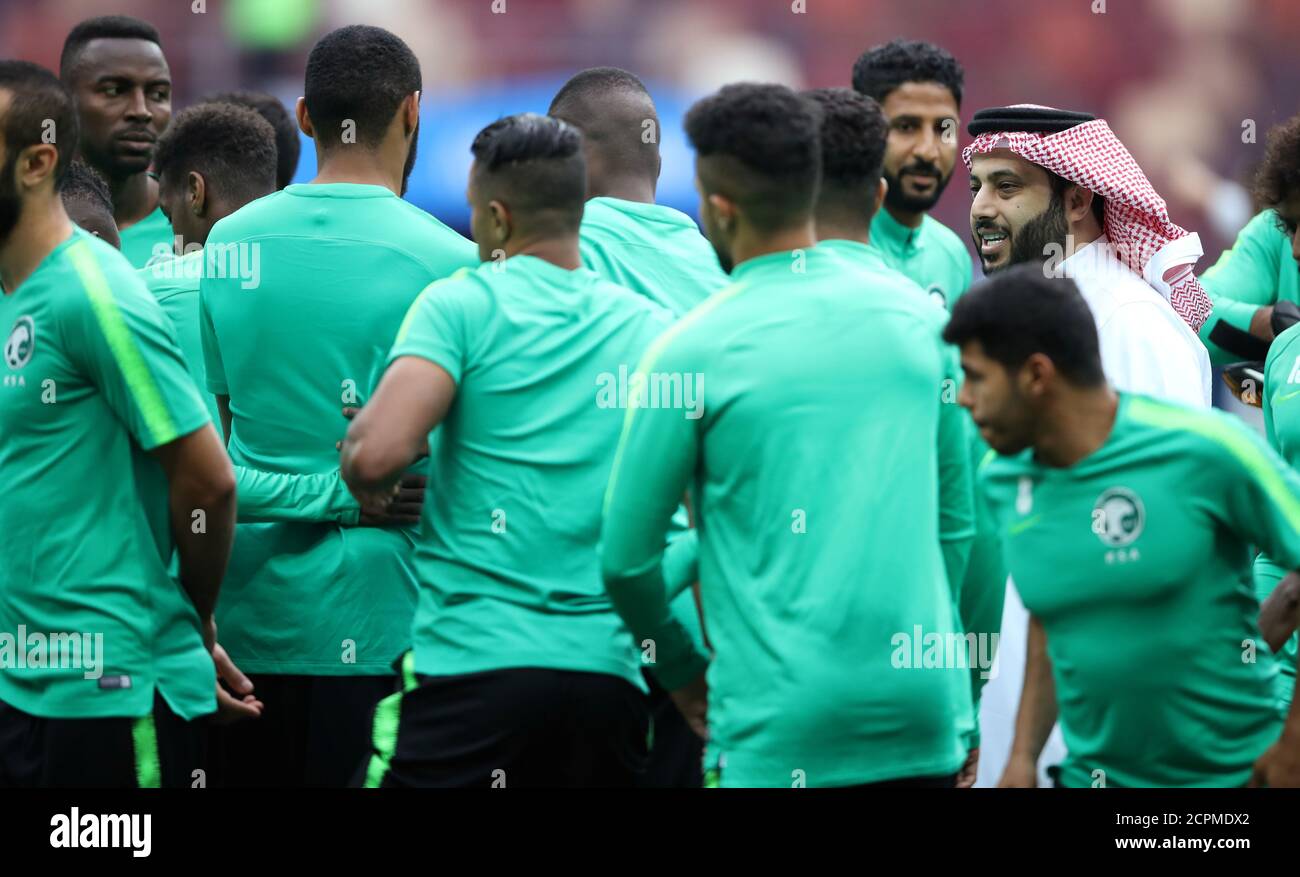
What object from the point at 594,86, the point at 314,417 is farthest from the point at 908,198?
the point at 314,417

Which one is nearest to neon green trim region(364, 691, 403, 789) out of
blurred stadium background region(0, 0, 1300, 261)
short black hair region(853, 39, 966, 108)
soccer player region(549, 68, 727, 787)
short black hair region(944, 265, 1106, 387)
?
soccer player region(549, 68, 727, 787)

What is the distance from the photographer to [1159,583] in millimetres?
3209

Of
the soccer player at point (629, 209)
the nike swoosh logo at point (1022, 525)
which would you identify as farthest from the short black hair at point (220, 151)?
the nike swoosh logo at point (1022, 525)

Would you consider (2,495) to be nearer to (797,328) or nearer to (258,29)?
(797,328)

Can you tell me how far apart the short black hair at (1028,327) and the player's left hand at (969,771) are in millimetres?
1034

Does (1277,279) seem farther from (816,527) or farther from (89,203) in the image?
(89,203)

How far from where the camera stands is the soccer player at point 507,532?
348 centimetres

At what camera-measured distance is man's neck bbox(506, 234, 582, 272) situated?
368cm

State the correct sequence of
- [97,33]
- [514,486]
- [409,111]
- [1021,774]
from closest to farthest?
1. [1021,774]
2. [514,486]
3. [409,111]
4. [97,33]

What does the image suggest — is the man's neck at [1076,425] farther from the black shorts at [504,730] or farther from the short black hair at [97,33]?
the short black hair at [97,33]

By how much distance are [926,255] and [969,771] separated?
4.89ft

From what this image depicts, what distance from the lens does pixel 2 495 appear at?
3.48 m
